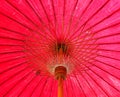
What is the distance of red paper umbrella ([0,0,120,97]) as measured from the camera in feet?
7.36

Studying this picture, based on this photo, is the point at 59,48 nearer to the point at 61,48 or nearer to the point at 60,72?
the point at 61,48

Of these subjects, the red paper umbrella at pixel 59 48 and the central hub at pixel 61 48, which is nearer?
the red paper umbrella at pixel 59 48

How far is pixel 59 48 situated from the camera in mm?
2613

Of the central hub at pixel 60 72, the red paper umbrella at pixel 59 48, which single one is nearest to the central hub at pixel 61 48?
the red paper umbrella at pixel 59 48

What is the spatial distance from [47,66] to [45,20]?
548 millimetres

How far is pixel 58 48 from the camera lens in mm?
2617

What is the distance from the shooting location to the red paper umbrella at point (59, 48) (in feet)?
7.36

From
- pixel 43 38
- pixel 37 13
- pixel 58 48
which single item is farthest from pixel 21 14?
pixel 58 48

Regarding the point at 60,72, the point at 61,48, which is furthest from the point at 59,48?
the point at 60,72

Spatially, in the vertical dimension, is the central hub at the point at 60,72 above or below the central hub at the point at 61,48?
below

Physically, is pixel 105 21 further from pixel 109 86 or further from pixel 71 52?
pixel 109 86

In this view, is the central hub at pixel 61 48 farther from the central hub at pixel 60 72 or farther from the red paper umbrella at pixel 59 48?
the central hub at pixel 60 72

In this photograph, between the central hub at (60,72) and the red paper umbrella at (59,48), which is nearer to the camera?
the red paper umbrella at (59,48)

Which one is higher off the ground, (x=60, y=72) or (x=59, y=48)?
(x=59, y=48)
